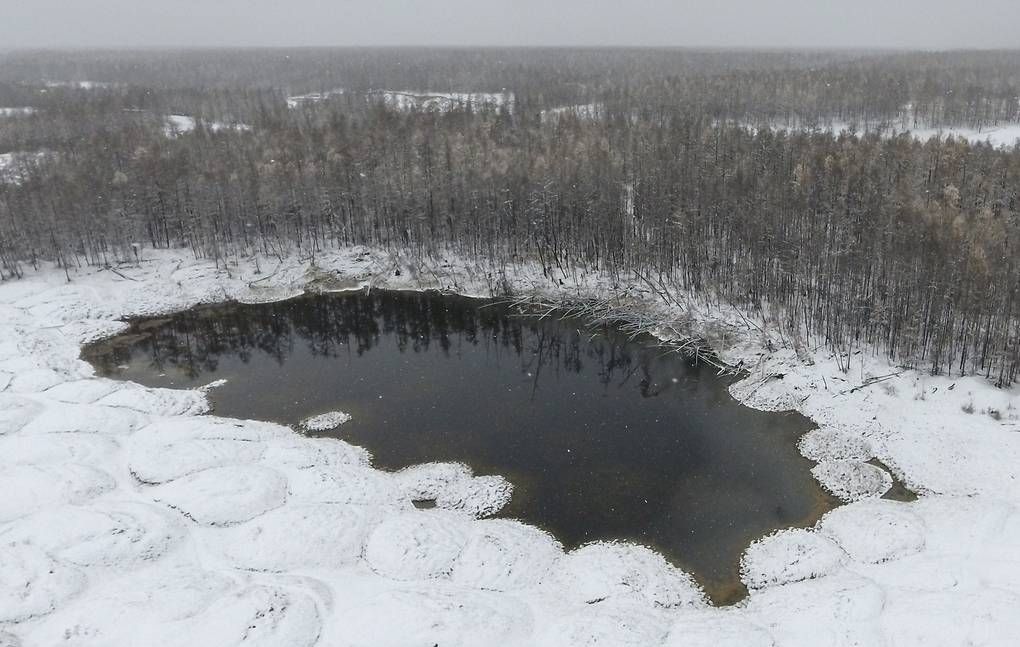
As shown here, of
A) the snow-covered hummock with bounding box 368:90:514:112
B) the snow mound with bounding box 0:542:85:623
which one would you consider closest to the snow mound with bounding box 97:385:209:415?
the snow mound with bounding box 0:542:85:623

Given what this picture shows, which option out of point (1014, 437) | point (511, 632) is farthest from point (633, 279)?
point (511, 632)

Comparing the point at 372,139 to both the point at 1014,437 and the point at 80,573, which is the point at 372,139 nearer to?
the point at 80,573

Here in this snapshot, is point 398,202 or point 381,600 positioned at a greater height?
point 398,202

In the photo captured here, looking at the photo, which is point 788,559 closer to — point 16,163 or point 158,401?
point 158,401

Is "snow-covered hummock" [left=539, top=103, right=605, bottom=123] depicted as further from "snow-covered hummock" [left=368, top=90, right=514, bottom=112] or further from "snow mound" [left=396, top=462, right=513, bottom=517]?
"snow mound" [left=396, top=462, right=513, bottom=517]

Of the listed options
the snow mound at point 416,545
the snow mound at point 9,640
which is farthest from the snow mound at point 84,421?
the snow mound at point 416,545

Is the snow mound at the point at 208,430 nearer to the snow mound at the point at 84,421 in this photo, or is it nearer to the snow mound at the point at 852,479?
the snow mound at the point at 84,421

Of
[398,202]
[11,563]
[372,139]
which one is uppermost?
[372,139]
